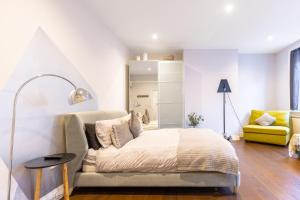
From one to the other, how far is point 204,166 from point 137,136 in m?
1.25

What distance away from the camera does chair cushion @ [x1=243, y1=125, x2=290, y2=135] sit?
4.74 meters

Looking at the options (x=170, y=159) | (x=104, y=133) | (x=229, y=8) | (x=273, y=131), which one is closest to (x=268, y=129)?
(x=273, y=131)

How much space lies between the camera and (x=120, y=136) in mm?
2607

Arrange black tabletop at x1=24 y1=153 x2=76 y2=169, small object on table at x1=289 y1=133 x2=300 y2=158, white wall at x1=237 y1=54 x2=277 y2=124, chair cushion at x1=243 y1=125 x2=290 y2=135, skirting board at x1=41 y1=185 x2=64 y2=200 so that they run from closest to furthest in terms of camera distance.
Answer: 1. black tabletop at x1=24 y1=153 x2=76 y2=169
2. skirting board at x1=41 y1=185 x2=64 y2=200
3. small object on table at x1=289 y1=133 x2=300 y2=158
4. chair cushion at x1=243 y1=125 x2=290 y2=135
5. white wall at x1=237 y1=54 x2=277 y2=124

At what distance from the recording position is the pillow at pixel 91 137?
253 cm

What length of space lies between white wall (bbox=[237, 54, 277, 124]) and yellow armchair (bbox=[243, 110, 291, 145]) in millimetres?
599

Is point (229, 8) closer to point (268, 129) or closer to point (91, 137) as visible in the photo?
point (91, 137)

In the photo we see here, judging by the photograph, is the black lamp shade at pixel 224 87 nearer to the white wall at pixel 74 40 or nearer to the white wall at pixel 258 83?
the white wall at pixel 258 83

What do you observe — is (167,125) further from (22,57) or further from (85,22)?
(22,57)

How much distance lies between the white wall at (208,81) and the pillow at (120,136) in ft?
10.3

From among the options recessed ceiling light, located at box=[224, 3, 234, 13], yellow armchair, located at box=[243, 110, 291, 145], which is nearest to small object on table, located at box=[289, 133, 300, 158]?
yellow armchair, located at box=[243, 110, 291, 145]

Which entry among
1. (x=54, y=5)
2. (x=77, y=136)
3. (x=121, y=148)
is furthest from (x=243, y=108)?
(x=54, y=5)

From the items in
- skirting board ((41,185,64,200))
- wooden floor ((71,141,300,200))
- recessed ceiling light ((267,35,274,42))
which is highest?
recessed ceiling light ((267,35,274,42))

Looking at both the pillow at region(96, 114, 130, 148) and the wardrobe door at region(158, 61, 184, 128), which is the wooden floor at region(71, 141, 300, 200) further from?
the wardrobe door at region(158, 61, 184, 128)
